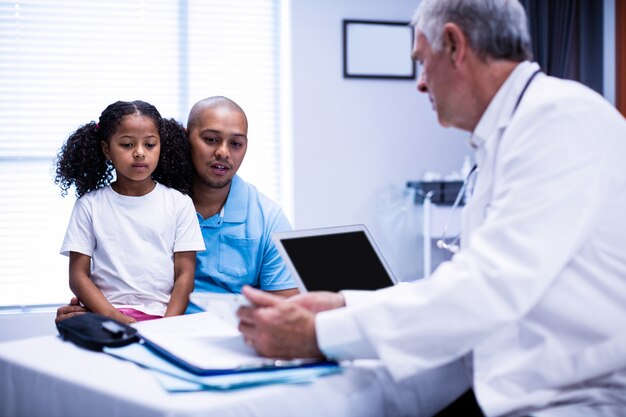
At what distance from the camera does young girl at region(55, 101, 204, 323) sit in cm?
175

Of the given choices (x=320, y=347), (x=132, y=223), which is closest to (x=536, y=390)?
(x=320, y=347)

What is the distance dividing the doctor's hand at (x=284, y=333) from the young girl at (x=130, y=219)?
750 millimetres

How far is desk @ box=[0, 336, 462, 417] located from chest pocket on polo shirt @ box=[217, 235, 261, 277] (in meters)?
0.77

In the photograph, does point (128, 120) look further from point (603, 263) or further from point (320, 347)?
point (603, 263)

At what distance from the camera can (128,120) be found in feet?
6.02

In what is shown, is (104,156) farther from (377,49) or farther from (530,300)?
(377,49)

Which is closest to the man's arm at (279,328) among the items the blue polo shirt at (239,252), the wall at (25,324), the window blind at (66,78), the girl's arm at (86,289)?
the girl's arm at (86,289)

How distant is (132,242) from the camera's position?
1.77m

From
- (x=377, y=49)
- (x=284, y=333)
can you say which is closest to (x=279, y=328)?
(x=284, y=333)

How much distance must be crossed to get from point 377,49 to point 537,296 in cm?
355

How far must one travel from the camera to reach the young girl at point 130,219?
1747 mm

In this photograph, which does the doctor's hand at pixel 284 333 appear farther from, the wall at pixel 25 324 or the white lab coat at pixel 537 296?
the wall at pixel 25 324

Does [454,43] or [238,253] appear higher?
[454,43]

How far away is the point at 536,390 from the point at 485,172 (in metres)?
0.38
